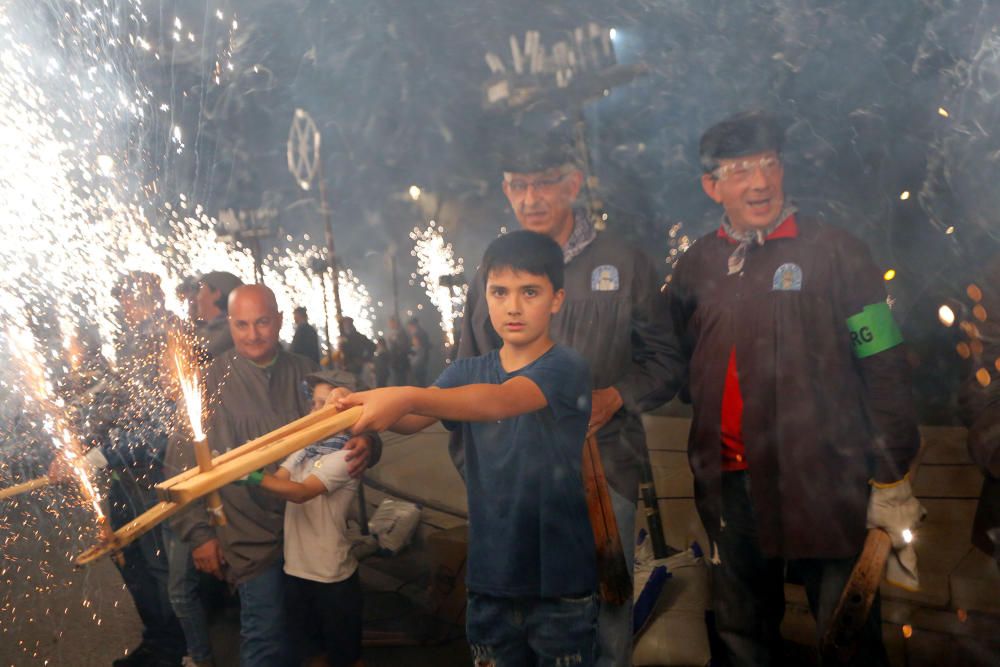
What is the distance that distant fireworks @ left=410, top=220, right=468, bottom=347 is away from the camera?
159cm

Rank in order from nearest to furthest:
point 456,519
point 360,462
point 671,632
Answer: point 360,462 < point 456,519 < point 671,632

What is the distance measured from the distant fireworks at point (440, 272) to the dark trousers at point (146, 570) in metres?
0.72

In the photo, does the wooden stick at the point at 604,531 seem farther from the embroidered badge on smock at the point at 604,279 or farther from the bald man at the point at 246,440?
Answer: the bald man at the point at 246,440

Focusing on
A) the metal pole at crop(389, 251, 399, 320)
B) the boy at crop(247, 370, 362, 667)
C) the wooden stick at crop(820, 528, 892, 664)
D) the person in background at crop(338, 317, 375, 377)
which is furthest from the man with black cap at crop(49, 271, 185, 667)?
the wooden stick at crop(820, 528, 892, 664)

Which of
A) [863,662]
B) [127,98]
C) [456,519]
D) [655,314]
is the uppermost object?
[127,98]

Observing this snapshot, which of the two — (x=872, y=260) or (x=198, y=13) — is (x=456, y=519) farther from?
(x=198, y=13)

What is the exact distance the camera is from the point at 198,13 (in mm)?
1720

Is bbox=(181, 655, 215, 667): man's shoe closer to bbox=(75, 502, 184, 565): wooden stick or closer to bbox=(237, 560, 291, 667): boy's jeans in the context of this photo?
bbox=(237, 560, 291, 667): boy's jeans

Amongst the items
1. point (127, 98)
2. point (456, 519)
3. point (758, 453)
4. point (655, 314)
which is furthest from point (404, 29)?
point (758, 453)

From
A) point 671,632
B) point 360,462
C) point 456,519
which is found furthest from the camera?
point 671,632

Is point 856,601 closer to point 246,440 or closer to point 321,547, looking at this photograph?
point 321,547

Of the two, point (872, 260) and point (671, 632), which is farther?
point (671, 632)

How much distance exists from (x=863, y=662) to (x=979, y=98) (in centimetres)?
138

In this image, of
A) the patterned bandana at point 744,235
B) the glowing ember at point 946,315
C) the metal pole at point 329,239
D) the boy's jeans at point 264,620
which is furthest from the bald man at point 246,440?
the glowing ember at point 946,315
